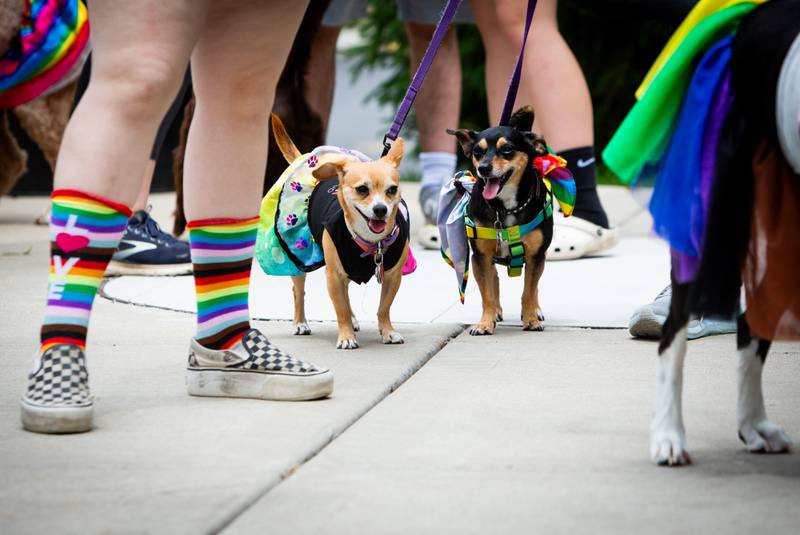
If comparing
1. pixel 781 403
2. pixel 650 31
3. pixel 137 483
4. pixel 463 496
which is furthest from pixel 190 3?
pixel 650 31

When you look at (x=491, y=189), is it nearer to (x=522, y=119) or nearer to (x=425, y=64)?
(x=522, y=119)

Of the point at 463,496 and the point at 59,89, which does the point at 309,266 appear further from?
the point at 59,89

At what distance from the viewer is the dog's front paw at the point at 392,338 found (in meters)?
3.71

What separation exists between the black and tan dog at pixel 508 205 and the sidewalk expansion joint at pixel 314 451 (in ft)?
1.83

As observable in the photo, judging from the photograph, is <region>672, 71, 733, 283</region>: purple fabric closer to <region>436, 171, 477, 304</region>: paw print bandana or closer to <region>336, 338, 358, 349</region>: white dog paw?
<region>336, 338, 358, 349</region>: white dog paw

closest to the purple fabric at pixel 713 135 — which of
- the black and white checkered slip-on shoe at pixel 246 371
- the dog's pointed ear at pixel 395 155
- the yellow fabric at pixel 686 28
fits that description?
the yellow fabric at pixel 686 28

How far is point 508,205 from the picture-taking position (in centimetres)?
410

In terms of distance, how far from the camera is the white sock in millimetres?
6363

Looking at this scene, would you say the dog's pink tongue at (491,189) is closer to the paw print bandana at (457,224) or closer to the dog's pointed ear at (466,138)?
the paw print bandana at (457,224)

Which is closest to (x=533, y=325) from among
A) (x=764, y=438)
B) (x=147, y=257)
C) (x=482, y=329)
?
(x=482, y=329)

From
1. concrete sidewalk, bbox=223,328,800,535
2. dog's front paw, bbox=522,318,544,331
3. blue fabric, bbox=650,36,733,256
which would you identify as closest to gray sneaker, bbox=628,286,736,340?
concrete sidewalk, bbox=223,328,800,535

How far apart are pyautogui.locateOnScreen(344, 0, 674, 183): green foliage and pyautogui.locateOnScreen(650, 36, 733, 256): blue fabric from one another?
921 centimetres

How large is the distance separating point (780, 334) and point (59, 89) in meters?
5.45

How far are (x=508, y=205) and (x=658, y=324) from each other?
31.0 inches
